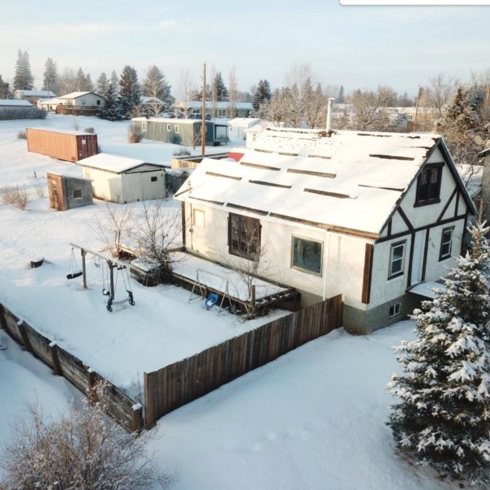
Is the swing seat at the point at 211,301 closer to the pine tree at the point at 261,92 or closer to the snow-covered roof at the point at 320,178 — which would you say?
the snow-covered roof at the point at 320,178

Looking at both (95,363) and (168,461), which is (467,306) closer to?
(168,461)

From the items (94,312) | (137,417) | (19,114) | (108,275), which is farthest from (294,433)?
(19,114)

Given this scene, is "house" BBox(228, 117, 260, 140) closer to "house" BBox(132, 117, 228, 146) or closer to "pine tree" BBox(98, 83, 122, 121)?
"house" BBox(132, 117, 228, 146)

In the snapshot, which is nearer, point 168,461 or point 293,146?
point 168,461

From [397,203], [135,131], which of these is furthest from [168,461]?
[135,131]

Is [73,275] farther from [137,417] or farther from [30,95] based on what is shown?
[30,95]

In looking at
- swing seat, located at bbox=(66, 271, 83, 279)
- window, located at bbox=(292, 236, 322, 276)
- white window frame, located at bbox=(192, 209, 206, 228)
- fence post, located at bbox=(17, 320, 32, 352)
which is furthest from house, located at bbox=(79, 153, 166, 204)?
window, located at bbox=(292, 236, 322, 276)
